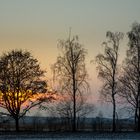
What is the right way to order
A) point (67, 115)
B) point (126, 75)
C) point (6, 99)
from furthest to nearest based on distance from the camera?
point (67, 115) → point (6, 99) → point (126, 75)

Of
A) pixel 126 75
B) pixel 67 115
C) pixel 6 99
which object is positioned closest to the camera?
pixel 126 75

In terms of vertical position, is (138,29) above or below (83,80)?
above

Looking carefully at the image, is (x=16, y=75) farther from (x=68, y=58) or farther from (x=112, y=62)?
(x=112, y=62)

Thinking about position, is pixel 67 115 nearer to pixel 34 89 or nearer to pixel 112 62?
pixel 34 89

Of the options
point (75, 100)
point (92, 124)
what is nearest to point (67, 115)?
point (92, 124)

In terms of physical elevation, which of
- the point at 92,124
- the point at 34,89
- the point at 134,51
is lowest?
the point at 92,124

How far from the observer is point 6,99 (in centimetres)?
7475

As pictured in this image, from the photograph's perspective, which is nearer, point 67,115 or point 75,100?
point 75,100

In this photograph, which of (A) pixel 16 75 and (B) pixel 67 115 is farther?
(B) pixel 67 115

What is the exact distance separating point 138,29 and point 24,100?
19.6 metres

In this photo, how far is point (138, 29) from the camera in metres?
70.8

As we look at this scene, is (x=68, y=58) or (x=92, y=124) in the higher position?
(x=68, y=58)

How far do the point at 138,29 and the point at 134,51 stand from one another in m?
3.09

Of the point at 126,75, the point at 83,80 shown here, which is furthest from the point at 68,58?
the point at 126,75
